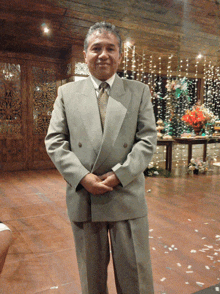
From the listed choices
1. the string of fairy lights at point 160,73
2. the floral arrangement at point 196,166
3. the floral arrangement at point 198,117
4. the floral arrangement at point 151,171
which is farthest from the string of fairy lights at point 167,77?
the floral arrangement at point 198,117

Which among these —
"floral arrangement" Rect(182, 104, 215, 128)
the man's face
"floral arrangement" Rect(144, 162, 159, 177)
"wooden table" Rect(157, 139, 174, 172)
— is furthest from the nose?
"floral arrangement" Rect(182, 104, 215, 128)

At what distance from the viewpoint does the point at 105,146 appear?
1212mm

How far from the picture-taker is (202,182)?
5.04m

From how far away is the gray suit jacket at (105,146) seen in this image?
4.00 feet

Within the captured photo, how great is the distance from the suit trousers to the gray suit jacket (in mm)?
64

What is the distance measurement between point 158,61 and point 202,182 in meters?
3.56

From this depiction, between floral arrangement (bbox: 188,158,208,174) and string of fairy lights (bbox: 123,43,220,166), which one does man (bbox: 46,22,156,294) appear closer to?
floral arrangement (bbox: 188,158,208,174)

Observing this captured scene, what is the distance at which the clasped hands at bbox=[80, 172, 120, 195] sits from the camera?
117 centimetres

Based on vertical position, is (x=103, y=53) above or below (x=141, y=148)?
above

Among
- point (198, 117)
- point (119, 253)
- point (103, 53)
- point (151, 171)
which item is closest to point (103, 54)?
point (103, 53)

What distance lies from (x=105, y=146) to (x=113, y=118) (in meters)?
0.14

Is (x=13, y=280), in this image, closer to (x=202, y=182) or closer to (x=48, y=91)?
(x=202, y=182)

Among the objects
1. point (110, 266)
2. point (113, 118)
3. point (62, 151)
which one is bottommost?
point (110, 266)

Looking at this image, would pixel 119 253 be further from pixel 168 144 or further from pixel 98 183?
pixel 168 144
